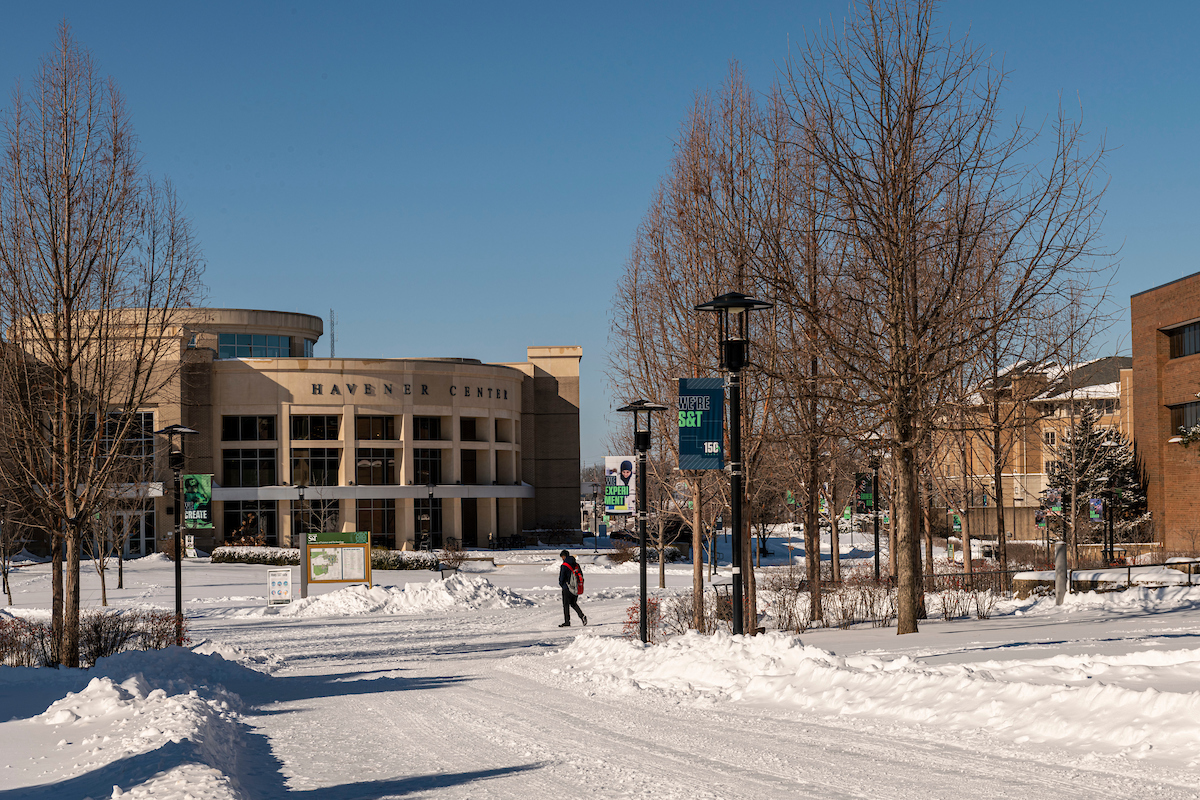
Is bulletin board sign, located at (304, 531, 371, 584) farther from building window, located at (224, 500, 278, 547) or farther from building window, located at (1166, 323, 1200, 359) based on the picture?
building window, located at (1166, 323, 1200, 359)

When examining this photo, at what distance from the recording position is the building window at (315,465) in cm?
6300

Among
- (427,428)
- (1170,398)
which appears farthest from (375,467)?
(1170,398)

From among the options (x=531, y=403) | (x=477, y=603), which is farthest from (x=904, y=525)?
(x=531, y=403)

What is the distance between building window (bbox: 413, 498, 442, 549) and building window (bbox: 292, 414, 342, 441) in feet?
22.7

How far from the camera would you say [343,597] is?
104 ft

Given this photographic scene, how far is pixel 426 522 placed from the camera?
66.1m

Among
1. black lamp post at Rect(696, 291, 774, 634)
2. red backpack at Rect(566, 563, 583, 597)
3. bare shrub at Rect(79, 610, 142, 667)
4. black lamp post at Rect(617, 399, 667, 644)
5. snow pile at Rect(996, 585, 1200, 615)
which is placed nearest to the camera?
black lamp post at Rect(696, 291, 774, 634)

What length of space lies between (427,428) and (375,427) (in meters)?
3.49

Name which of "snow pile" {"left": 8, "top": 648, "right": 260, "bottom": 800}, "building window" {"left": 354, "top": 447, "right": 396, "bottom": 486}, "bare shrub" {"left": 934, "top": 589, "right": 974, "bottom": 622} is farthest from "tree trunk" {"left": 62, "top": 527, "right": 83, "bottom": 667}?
"building window" {"left": 354, "top": 447, "right": 396, "bottom": 486}

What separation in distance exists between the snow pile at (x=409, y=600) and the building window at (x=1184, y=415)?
30.0 metres

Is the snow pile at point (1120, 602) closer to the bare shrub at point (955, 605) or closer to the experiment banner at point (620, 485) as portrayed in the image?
the bare shrub at point (955, 605)

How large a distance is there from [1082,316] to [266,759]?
23814mm

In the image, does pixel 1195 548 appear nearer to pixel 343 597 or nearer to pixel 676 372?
pixel 676 372

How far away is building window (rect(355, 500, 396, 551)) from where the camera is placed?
211 feet
